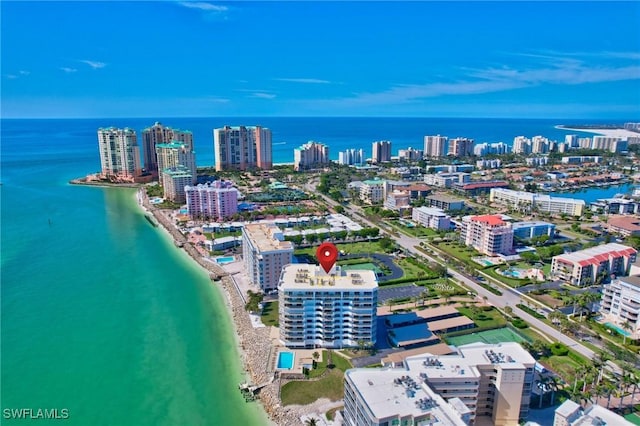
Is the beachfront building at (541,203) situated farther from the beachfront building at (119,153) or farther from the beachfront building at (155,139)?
the beachfront building at (119,153)

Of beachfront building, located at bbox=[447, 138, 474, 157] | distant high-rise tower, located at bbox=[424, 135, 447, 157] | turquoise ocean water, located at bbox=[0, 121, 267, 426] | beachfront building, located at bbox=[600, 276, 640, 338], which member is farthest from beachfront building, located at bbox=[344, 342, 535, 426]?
beachfront building, located at bbox=[447, 138, 474, 157]

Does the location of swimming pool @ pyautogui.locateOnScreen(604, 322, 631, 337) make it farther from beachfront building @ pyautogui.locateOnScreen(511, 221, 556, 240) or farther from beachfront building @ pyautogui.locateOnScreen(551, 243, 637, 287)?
beachfront building @ pyautogui.locateOnScreen(511, 221, 556, 240)

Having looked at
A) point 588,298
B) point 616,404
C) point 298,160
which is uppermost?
point 298,160

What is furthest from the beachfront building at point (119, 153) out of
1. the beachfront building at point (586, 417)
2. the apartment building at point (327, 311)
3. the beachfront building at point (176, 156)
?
the beachfront building at point (586, 417)

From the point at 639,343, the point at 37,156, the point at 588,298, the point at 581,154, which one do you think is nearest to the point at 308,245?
the point at 588,298

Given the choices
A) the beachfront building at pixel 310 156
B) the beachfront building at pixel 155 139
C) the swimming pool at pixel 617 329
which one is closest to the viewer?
the swimming pool at pixel 617 329

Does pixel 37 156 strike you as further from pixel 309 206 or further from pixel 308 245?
pixel 308 245
